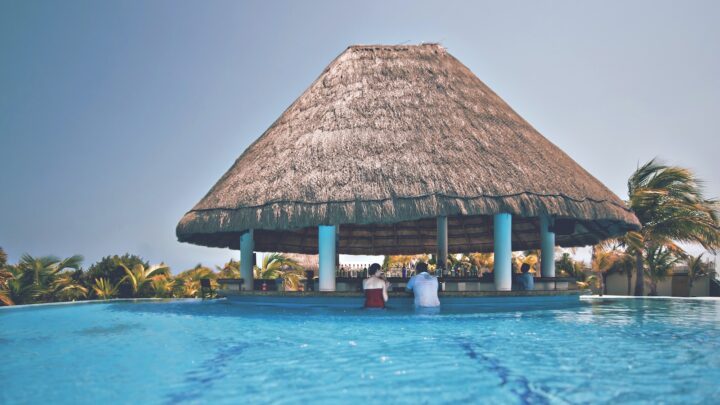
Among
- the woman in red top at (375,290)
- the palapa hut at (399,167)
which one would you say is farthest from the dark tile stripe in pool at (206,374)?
the palapa hut at (399,167)

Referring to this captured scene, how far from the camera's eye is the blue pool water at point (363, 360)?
4719 millimetres

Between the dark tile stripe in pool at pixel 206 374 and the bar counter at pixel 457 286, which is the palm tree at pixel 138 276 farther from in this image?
the dark tile stripe in pool at pixel 206 374

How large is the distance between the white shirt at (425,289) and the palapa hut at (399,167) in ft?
4.26

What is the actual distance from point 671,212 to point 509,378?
19.4m

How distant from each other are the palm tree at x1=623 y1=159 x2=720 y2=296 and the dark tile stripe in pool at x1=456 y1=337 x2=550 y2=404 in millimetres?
17003

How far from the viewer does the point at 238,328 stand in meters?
8.94

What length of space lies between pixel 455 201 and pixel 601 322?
379 cm

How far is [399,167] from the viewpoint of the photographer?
1305cm

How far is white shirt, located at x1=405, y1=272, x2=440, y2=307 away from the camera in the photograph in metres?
11.6

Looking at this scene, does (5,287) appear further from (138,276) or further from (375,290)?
(375,290)

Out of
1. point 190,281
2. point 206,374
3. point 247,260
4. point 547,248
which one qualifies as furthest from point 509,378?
point 190,281

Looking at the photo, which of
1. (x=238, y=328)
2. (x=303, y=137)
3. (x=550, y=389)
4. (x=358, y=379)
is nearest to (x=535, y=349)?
(x=550, y=389)

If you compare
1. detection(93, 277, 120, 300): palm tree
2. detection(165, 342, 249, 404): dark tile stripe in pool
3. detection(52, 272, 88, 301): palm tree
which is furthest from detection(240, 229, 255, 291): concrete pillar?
detection(165, 342, 249, 404): dark tile stripe in pool

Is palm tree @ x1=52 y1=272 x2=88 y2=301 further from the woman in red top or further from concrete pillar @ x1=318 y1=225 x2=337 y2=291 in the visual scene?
the woman in red top
